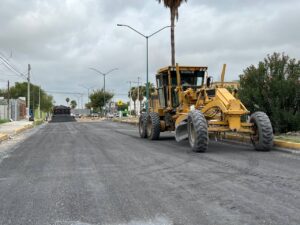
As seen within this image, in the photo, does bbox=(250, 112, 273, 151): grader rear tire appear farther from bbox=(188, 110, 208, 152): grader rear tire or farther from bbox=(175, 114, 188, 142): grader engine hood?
bbox=(175, 114, 188, 142): grader engine hood

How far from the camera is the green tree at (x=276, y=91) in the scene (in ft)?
64.5

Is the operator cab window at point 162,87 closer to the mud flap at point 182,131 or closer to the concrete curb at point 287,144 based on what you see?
the mud flap at point 182,131

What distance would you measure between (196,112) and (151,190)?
23.3 feet

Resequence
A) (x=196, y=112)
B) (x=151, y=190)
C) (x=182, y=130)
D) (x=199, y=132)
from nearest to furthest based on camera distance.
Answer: (x=151, y=190) → (x=199, y=132) → (x=196, y=112) → (x=182, y=130)

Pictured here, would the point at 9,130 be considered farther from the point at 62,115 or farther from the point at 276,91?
the point at 62,115

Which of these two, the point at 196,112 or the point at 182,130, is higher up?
the point at 196,112

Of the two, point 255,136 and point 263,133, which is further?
point 255,136

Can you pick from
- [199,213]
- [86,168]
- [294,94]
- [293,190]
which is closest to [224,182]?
[293,190]

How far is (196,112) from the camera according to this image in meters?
14.9

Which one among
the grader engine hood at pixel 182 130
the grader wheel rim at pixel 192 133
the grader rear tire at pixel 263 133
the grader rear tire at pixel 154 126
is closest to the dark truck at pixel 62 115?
the grader rear tire at pixel 154 126

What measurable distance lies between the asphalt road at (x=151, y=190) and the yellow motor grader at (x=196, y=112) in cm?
145

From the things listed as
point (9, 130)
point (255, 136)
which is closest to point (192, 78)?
point (255, 136)

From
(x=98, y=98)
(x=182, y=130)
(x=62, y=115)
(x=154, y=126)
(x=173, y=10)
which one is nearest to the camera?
(x=182, y=130)

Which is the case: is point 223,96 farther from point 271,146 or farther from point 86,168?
point 86,168
